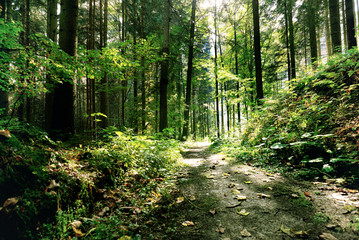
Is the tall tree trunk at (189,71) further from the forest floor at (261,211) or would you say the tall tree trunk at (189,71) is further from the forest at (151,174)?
the forest floor at (261,211)

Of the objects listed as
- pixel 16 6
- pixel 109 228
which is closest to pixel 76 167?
pixel 109 228

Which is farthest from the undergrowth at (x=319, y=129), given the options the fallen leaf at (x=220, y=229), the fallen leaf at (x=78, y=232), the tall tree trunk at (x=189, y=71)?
the tall tree trunk at (x=189, y=71)

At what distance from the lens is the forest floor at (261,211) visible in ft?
5.64

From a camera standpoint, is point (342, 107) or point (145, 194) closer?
point (145, 194)

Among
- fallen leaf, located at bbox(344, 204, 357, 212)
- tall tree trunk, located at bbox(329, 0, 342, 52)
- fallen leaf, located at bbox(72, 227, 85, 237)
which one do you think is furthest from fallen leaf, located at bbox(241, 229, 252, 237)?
tall tree trunk, located at bbox(329, 0, 342, 52)

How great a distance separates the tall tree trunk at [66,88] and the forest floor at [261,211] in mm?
3167

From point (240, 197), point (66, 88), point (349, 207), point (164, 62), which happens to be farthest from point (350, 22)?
point (66, 88)

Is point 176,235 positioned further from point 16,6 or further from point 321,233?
point 16,6

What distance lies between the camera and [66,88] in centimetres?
385

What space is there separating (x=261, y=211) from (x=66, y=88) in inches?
188

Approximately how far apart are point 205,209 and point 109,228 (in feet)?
4.32

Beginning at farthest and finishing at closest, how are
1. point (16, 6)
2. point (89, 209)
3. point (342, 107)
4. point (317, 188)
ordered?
1. point (16, 6)
2. point (342, 107)
3. point (317, 188)
4. point (89, 209)

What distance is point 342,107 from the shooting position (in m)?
3.80

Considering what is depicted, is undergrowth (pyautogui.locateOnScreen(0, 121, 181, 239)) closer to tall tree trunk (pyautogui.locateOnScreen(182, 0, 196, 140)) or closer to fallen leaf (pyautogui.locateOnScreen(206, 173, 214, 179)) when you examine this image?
fallen leaf (pyautogui.locateOnScreen(206, 173, 214, 179))
